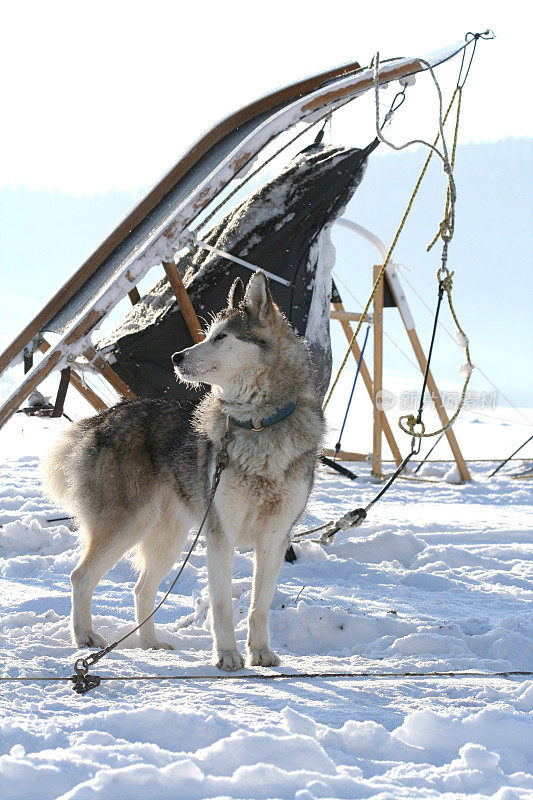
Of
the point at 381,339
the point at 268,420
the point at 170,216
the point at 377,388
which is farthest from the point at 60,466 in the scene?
the point at 381,339

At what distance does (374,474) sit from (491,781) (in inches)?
268

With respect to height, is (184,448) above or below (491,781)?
above

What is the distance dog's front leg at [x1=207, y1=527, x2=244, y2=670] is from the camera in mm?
3135

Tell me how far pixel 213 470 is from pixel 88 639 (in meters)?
0.89

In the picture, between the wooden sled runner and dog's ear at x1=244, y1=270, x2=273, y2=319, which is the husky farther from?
the wooden sled runner

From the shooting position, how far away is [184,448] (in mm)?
3562

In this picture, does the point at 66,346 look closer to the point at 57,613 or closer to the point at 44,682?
the point at 57,613

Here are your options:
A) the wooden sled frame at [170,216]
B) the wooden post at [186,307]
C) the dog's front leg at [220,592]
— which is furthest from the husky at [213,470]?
the wooden post at [186,307]

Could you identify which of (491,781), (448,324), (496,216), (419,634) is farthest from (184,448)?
(496,216)

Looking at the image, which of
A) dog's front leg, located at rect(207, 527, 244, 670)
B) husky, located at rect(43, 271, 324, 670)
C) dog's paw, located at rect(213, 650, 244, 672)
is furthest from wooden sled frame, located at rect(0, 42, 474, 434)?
dog's paw, located at rect(213, 650, 244, 672)

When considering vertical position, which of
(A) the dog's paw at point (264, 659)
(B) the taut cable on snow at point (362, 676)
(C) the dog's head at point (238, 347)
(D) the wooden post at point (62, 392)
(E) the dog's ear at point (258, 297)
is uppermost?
(E) the dog's ear at point (258, 297)

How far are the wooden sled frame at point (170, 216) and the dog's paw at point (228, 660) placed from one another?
2007 mm

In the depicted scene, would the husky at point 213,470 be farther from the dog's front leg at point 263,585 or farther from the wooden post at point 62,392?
the wooden post at point 62,392

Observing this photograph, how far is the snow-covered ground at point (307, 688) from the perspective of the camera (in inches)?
77.5
